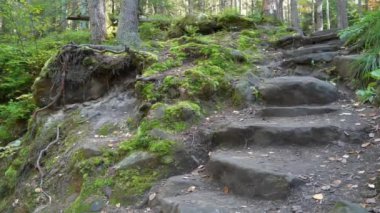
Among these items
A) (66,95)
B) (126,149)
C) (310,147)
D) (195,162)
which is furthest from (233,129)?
(66,95)

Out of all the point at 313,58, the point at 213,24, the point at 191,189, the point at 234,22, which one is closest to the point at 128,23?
the point at 213,24

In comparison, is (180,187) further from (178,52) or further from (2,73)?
(2,73)

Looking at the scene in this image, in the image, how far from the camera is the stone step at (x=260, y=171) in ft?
10.8

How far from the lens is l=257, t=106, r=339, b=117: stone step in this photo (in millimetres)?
4719

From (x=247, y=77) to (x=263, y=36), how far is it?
284 cm

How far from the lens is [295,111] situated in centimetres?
480

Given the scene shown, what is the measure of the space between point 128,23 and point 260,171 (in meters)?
6.19

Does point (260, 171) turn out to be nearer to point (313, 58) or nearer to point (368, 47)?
point (368, 47)

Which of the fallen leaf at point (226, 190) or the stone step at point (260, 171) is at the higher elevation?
the stone step at point (260, 171)

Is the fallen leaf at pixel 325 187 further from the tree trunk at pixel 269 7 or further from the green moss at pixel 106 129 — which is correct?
the tree trunk at pixel 269 7

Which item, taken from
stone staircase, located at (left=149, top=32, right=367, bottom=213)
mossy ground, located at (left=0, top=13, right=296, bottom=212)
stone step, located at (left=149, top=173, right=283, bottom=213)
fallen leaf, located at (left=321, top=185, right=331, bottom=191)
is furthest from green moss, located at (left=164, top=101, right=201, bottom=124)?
fallen leaf, located at (left=321, top=185, right=331, bottom=191)

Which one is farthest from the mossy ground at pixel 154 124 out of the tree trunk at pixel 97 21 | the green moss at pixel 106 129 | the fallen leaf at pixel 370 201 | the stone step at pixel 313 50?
the fallen leaf at pixel 370 201

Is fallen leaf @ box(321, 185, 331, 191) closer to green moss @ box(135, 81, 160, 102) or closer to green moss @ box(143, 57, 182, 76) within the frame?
green moss @ box(135, 81, 160, 102)

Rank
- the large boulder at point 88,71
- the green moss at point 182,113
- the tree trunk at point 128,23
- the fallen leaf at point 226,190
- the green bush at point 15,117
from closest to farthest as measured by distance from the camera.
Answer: the fallen leaf at point 226,190 < the green moss at point 182,113 < the large boulder at point 88,71 < the green bush at point 15,117 < the tree trunk at point 128,23
